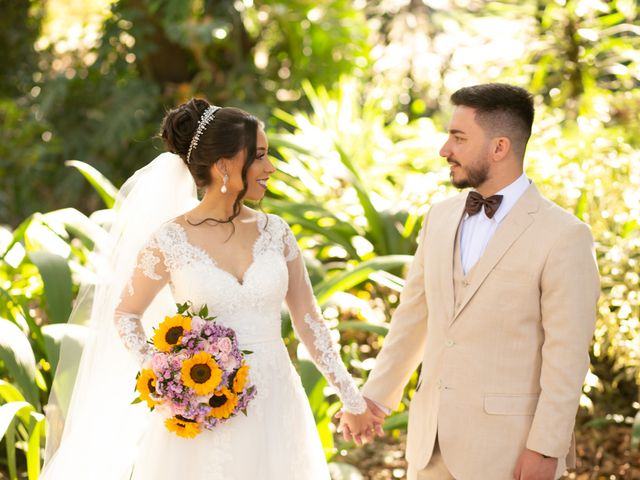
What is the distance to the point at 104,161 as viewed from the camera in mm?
8703

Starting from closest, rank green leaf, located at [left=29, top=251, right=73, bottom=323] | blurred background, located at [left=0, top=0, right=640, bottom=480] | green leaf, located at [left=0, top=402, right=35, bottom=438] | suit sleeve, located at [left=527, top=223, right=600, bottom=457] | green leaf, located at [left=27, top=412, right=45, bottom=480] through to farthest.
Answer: suit sleeve, located at [left=527, top=223, right=600, bottom=457], green leaf, located at [left=0, top=402, right=35, bottom=438], green leaf, located at [left=27, top=412, right=45, bottom=480], green leaf, located at [left=29, top=251, right=73, bottom=323], blurred background, located at [left=0, top=0, right=640, bottom=480]

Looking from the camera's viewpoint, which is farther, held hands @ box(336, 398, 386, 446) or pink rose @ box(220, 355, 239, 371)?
held hands @ box(336, 398, 386, 446)

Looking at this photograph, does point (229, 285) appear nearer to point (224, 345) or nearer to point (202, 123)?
point (224, 345)

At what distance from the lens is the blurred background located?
424 centimetres

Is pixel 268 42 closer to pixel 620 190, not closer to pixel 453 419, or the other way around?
pixel 620 190

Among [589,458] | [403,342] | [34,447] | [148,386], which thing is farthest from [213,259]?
[589,458]

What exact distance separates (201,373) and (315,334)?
0.56 m

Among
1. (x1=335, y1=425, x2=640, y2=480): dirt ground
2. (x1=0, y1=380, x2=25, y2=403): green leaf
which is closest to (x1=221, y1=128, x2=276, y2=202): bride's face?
(x1=0, y1=380, x2=25, y2=403): green leaf

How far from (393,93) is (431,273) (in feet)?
19.2

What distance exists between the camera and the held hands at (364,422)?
3182 mm

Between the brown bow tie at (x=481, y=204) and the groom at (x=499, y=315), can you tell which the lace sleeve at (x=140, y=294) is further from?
the brown bow tie at (x=481, y=204)

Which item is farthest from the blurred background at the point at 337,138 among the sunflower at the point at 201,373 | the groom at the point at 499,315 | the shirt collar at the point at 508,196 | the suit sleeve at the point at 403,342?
the shirt collar at the point at 508,196

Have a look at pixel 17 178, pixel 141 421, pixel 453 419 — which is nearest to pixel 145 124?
pixel 17 178

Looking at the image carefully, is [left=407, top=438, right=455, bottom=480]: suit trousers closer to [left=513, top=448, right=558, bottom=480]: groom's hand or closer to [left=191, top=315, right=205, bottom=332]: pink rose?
[left=513, top=448, right=558, bottom=480]: groom's hand
